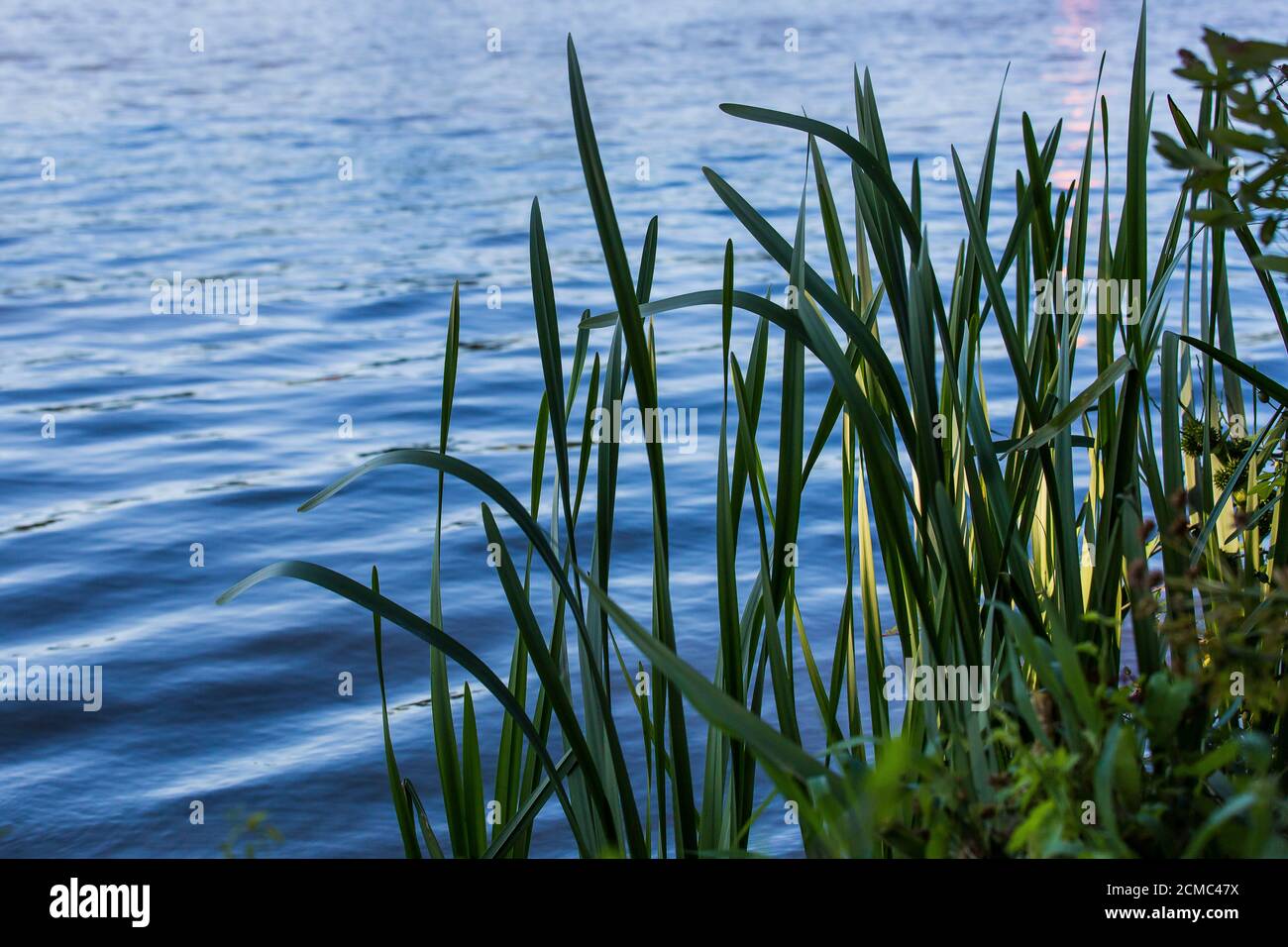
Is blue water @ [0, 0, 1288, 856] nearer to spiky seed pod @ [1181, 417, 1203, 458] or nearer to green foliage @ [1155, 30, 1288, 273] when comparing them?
spiky seed pod @ [1181, 417, 1203, 458]

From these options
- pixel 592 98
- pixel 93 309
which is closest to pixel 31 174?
pixel 93 309

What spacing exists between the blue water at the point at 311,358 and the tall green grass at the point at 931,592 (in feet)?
3.58

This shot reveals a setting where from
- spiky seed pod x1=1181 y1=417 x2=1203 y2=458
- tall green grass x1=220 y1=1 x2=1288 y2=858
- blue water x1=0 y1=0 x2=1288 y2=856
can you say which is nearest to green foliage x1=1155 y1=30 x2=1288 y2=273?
tall green grass x1=220 y1=1 x2=1288 y2=858

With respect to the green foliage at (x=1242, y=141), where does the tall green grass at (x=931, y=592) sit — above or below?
below

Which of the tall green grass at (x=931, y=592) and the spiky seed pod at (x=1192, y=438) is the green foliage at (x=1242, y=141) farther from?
the spiky seed pod at (x=1192, y=438)

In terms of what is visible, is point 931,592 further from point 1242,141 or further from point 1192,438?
point 1242,141

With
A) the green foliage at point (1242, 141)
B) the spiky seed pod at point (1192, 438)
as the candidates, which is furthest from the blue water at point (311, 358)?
the green foliage at point (1242, 141)

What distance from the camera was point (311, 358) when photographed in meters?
4.58

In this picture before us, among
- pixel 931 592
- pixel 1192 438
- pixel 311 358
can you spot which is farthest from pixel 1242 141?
pixel 311 358

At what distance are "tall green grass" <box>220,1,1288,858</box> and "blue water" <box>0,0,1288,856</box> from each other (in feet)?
3.58

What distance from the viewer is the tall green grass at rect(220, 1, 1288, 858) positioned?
2.39 feet

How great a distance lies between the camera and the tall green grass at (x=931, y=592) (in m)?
0.73

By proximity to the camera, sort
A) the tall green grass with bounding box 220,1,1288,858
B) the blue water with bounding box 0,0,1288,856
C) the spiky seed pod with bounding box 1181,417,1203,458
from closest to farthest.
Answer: the tall green grass with bounding box 220,1,1288,858 < the spiky seed pod with bounding box 1181,417,1203,458 < the blue water with bounding box 0,0,1288,856
